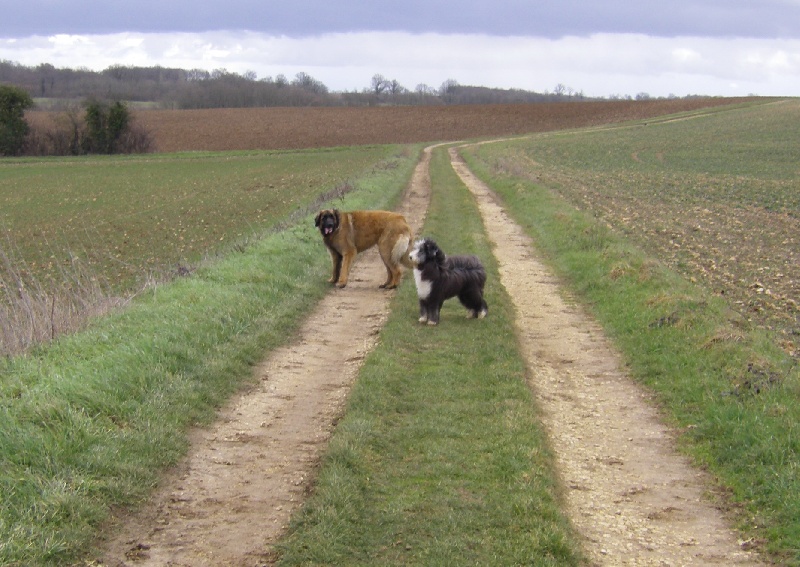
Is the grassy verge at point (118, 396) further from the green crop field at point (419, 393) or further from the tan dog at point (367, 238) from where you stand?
the tan dog at point (367, 238)

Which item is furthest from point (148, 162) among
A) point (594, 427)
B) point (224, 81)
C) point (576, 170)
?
point (224, 81)

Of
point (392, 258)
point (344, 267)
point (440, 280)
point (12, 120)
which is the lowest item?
point (344, 267)

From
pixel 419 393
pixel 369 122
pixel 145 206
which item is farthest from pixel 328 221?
pixel 369 122

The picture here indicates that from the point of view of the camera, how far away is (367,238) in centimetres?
1255

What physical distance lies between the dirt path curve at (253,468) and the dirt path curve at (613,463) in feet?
6.63

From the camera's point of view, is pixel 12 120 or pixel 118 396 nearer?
pixel 118 396

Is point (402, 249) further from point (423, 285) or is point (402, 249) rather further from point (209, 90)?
point (209, 90)

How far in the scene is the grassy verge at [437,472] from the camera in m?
4.76

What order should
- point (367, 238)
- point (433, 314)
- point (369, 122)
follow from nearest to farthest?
point (433, 314), point (367, 238), point (369, 122)

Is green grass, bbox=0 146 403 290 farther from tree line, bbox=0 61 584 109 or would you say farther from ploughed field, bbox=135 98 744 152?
tree line, bbox=0 61 584 109

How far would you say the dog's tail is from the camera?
12.2 metres

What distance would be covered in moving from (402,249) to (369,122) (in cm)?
7695

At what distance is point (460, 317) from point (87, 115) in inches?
2715

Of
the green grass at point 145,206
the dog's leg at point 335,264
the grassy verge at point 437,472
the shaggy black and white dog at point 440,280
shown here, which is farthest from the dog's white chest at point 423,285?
the green grass at point 145,206
